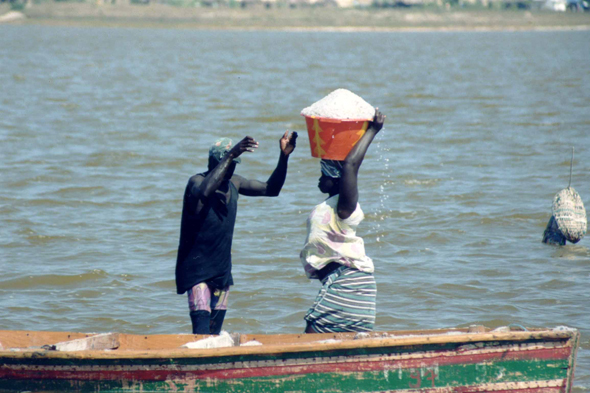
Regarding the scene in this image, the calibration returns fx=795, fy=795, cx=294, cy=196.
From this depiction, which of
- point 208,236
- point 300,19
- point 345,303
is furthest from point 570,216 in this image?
point 300,19

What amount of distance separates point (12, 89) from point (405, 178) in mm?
15377

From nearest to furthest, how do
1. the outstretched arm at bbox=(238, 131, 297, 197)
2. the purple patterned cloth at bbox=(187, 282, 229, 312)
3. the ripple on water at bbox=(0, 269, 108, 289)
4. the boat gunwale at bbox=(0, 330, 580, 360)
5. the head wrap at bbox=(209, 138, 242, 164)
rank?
the boat gunwale at bbox=(0, 330, 580, 360), the head wrap at bbox=(209, 138, 242, 164), the purple patterned cloth at bbox=(187, 282, 229, 312), the outstretched arm at bbox=(238, 131, 297, 197), the ripple on water at bbox=(0, 269, 108, 289)

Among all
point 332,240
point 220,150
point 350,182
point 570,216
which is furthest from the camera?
point 570,216

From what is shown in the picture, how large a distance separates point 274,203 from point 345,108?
696 cm

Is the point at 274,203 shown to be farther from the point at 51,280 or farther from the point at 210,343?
the point at 210,343

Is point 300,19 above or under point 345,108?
under

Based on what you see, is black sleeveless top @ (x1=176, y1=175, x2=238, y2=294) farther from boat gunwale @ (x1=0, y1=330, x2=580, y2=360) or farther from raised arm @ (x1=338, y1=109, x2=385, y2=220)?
→ raised arm @ (x1=338, y1=109, x2=385, y2=220)

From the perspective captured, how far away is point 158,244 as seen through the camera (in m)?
9.20

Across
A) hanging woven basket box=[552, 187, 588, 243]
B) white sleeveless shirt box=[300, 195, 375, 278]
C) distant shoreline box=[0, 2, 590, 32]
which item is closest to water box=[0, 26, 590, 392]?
hanging woven basket box=[552, 187, 588, 243]

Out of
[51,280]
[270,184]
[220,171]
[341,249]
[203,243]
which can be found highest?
[220,171]

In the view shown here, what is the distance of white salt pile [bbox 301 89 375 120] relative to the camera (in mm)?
4258

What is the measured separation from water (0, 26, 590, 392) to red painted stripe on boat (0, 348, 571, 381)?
1357 millimetres

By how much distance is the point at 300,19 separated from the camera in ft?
265

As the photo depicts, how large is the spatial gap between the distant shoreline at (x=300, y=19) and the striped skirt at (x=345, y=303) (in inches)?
2949
